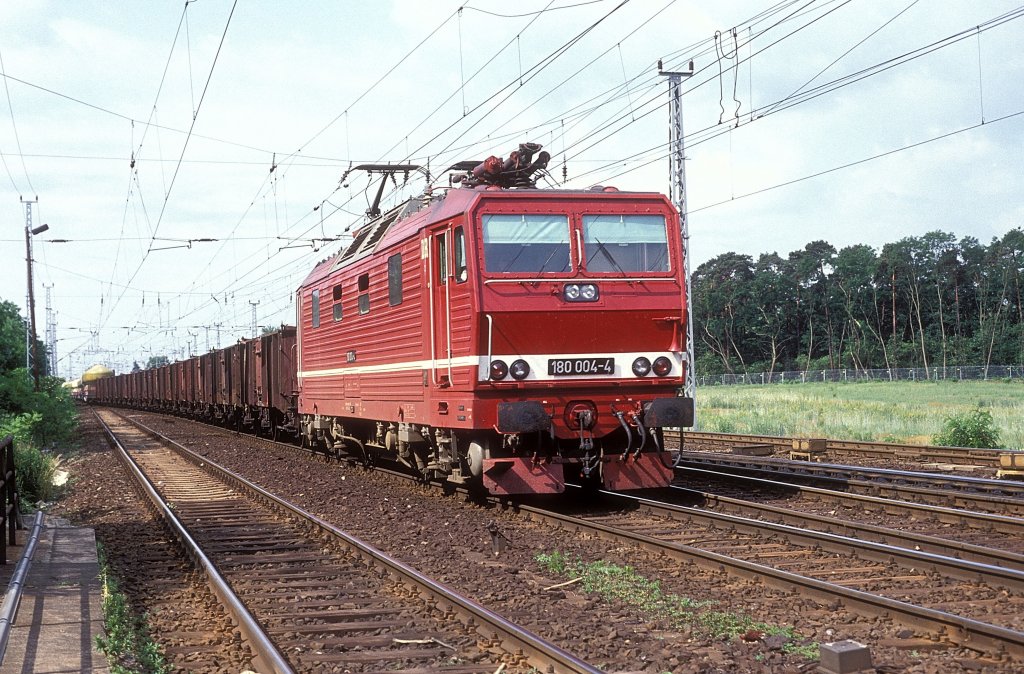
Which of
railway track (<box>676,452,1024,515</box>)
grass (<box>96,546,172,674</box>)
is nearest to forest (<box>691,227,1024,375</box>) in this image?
railway track (<box>676,452,1024,515</box>)

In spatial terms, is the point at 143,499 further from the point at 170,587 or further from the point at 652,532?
the point at 652,532

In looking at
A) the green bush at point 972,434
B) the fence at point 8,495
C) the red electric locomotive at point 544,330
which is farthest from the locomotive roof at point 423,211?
the green bush at point 972,434

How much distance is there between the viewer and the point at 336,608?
23.7 feet

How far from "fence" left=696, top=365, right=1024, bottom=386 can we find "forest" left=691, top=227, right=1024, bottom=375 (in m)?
3.67

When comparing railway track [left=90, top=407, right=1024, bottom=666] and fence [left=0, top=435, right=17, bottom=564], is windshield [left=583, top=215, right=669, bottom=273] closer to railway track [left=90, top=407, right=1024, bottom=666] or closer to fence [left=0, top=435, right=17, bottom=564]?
railway track [left=90, top=407, right=1024, bottom=666]

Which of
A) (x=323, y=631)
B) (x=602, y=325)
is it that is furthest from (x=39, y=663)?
(x=602, y=325)

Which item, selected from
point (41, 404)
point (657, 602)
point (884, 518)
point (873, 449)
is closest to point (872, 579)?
point (657, 602)

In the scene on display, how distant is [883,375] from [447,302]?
6426 cm

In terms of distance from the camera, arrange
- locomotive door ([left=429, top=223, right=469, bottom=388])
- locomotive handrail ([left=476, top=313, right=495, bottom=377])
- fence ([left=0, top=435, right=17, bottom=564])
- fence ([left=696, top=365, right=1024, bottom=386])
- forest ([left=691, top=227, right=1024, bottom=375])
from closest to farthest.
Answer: fence ([left=0, top=435, right=17, bottom=564]), locomotive handrail ([left=476, top=313, right=495, bottom=377]), locomotive door ([left=429, top=223, right=469, bottom=388]), fence ([left=696, top=365, right=1024, bottom=386]), forest ([left=691, top=227, right=1024, bottom=375])

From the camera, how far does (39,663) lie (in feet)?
19.1

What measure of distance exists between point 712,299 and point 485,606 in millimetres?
81878

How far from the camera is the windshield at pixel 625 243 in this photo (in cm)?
1133

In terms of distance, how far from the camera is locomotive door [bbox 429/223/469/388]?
11.0m

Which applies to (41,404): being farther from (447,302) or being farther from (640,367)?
(640,367)
